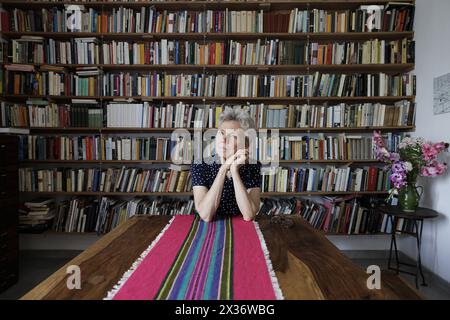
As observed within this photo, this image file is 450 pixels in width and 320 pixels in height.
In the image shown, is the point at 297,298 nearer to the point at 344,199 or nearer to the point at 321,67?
the point at 344,199

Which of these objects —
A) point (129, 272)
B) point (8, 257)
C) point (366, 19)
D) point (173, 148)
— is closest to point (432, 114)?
point (366, 19)

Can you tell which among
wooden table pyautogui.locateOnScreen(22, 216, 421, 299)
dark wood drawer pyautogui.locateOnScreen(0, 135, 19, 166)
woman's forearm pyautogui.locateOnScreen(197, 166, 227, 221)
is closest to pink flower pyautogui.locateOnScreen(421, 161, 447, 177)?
wooden table pyautogui.locateOnScreen(22, 216, 421, 299)

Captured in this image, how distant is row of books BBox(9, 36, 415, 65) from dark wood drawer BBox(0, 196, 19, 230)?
1.55 metres

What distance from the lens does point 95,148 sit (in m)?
A: 3.07

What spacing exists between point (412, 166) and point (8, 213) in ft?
12.0

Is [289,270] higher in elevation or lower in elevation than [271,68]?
lower

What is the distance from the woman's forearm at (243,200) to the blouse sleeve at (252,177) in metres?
0.10

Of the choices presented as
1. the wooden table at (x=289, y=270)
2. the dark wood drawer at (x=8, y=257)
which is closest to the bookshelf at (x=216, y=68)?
the dark wood drawer at (x=8, y=257)

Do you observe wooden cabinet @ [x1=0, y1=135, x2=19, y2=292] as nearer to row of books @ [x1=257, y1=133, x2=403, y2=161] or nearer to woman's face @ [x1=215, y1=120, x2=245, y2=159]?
woman's face @ [x1=215, y1=120, x2=245, y2=159]

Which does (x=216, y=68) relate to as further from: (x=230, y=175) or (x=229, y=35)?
(x=230, y=175)

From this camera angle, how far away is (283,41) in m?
3.05

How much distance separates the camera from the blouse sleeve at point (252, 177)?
1748 mm

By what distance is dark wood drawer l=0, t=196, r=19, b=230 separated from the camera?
2.42 metres
